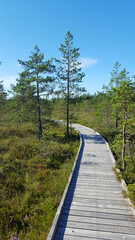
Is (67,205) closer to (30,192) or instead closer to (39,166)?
(30,192)

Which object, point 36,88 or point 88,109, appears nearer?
point 36,88

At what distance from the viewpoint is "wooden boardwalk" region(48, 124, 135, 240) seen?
15.0ft

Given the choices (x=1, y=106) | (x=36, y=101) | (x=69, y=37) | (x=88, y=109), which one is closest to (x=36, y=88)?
(x=36, y=101)

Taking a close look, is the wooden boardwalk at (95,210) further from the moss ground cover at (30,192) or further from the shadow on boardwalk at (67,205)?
the moss ground cover at (30,192)

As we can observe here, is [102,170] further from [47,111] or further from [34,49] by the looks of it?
[34,49]

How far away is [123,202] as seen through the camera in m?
6.14

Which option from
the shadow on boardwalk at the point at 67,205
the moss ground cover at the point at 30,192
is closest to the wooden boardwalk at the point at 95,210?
the shadow on boardwalk at the point at 67,205

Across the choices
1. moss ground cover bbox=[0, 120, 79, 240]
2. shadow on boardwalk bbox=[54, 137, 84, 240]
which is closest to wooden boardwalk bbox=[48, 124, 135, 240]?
shadow on boardwalk bbox=[54, 137, 84, 240]

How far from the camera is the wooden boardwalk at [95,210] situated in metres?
4.56

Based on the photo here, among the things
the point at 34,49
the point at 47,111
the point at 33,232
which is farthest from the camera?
the point at 47,111

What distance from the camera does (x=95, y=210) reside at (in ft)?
18.4

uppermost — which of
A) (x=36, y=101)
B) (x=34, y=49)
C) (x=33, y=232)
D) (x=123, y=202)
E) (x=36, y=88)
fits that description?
(x=34, y=49)

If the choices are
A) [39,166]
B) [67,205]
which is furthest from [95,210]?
[39,166]

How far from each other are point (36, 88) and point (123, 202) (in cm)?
1551
